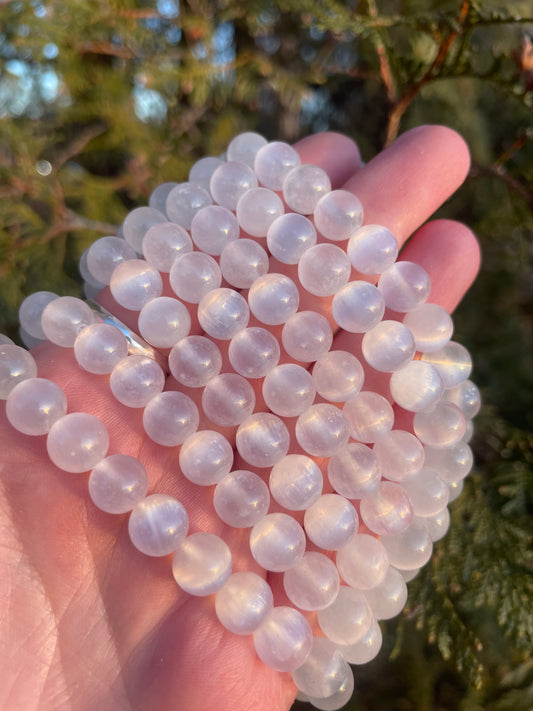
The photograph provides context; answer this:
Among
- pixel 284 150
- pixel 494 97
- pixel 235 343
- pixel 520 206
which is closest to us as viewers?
pixel 235 343

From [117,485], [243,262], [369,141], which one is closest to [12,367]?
[117,485]

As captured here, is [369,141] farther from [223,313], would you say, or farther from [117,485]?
[117,485]

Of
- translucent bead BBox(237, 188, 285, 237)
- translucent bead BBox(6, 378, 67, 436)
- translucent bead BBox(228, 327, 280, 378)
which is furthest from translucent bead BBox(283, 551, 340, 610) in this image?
translucent bead BBox(237, 188, 285, 237)

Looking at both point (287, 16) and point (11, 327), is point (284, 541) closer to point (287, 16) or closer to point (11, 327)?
point (11, 327)

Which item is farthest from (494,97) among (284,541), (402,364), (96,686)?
(96,686)

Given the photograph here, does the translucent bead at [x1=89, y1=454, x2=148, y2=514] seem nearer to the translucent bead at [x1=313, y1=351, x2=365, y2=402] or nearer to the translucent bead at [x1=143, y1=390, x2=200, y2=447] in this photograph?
the translucent bead at [x1=143, y1=390, x2=200, y2=447]

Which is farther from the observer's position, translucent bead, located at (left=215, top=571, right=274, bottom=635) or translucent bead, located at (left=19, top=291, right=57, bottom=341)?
translucent bead, located at (left=19, top=291, right=57, bottom=341)
